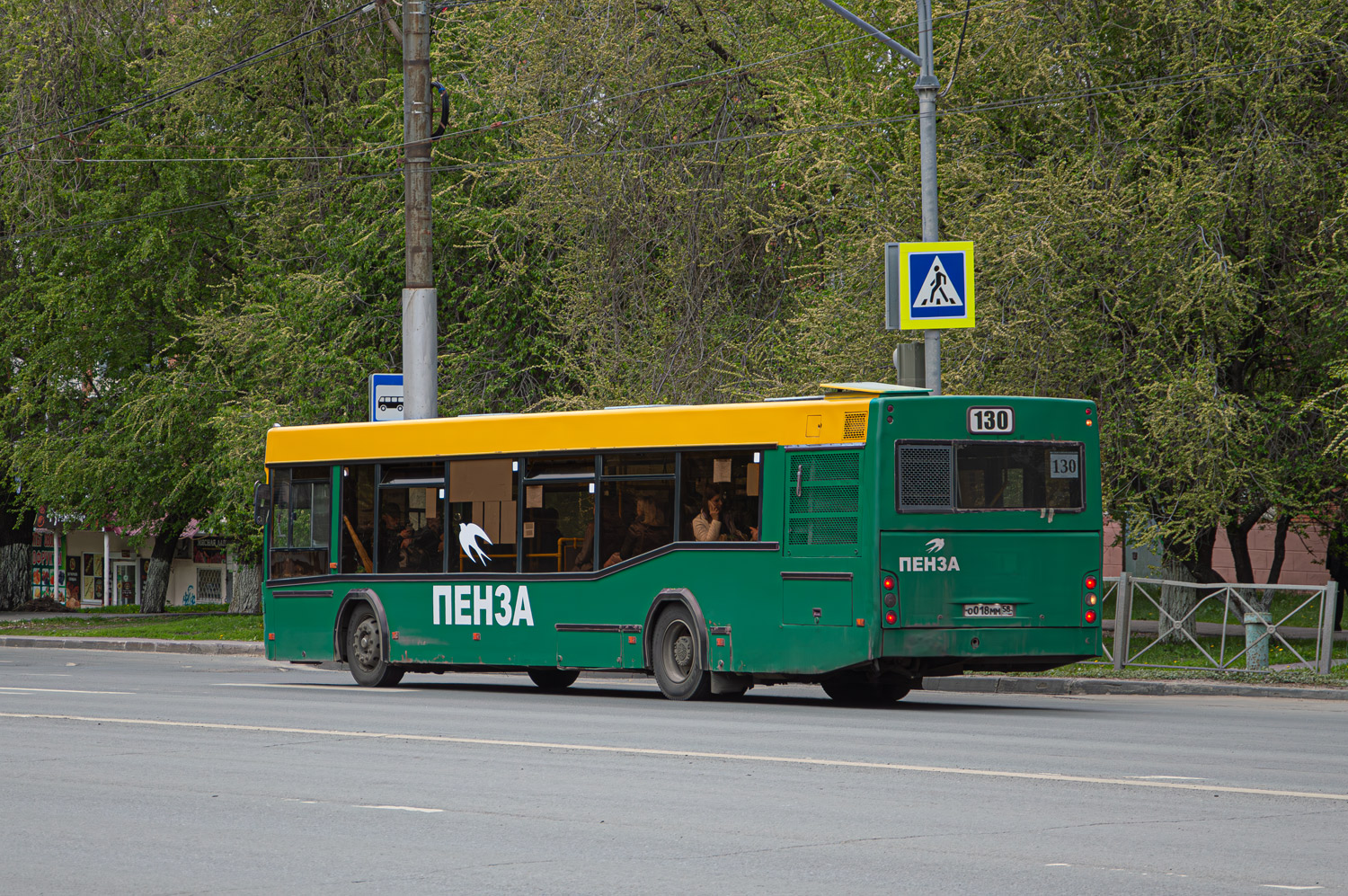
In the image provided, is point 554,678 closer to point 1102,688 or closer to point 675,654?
point 675,654

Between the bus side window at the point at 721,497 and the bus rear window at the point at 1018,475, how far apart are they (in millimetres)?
1900

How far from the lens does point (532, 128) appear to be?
26938 millimetres

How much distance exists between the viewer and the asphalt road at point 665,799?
7543 millimetres

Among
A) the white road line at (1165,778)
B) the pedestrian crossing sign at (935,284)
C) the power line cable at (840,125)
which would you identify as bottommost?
the white road line at (1165,778)

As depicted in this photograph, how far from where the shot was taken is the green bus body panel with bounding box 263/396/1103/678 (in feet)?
53.3

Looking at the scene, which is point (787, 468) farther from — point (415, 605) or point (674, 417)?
point (415, 605)

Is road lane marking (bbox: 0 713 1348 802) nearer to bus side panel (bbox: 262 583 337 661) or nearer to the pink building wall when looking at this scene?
bus side panel (bbox: 262 583 337 661)

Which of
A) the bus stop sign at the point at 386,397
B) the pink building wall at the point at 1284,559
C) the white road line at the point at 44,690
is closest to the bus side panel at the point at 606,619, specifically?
the white road line at the point at 44,690

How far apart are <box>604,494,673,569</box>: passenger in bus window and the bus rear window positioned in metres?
2.92

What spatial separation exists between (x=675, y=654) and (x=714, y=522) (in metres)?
1.36

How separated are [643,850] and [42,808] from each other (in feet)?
11.4

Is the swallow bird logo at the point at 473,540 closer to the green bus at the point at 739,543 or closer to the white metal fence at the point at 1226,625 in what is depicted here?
the green bus at the point at 739,543

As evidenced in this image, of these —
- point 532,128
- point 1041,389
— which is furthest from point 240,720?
point 532,128

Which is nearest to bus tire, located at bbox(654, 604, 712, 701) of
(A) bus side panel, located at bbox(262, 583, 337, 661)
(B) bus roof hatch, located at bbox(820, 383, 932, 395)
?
(B) bus roof hatch, located at bbox(820, 383, 932, 395)
